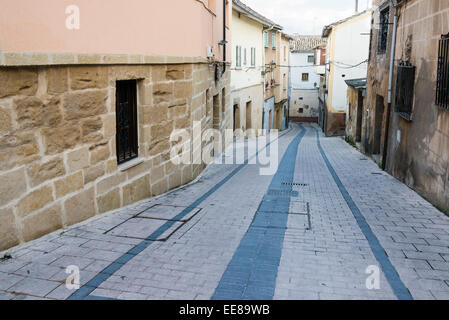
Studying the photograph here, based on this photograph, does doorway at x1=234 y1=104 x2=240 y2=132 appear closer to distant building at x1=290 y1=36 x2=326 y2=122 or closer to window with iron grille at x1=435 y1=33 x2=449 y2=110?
window with iron grille at x1=435 y1=33 x2=449 y2=110

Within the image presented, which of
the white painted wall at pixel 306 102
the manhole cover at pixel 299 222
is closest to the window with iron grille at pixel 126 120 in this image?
the manhole cover at pixel 299 222

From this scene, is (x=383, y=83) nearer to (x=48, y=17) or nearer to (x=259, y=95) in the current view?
(x=48, y=17)

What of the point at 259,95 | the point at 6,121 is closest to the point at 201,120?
the point at 6,121

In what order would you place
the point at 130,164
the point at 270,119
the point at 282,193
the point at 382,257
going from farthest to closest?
1. the point at 270,119
2. the point at 282,193
3. the point at 130,164
4. the point at 382,257

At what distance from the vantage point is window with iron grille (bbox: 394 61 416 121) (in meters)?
Answer: 8.97

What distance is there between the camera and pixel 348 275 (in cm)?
427

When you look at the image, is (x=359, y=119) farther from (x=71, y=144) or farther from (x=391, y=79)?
(x=71, y=144)

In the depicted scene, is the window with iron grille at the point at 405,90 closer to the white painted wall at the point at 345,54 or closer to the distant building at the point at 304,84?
the white painted wall at the point at 345,54

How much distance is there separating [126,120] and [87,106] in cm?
127

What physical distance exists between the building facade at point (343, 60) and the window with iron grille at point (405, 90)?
1724 cm

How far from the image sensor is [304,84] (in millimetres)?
49875

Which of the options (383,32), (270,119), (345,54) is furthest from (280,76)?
(383,32)

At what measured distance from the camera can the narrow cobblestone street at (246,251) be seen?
12.8 feet

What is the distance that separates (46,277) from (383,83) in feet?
36.4
